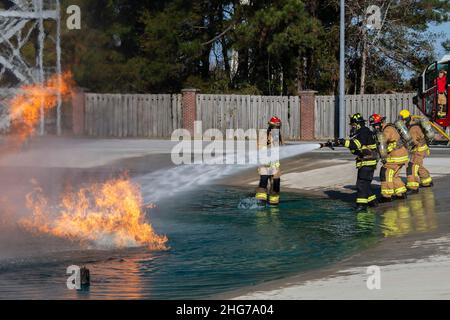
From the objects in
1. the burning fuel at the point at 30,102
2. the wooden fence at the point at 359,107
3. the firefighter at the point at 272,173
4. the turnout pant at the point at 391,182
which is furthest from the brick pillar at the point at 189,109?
the turnout pant at the point at 391,182

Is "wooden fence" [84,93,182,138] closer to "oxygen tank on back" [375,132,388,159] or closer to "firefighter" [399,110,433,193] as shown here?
"firefighter" [399,110,433,193]

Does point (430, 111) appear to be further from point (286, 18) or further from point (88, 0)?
point (88, 0)

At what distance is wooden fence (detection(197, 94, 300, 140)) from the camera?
36.5 m

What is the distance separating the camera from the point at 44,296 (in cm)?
881

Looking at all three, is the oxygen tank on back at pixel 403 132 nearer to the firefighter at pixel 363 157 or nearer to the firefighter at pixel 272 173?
the firefighter at pixel 363 157

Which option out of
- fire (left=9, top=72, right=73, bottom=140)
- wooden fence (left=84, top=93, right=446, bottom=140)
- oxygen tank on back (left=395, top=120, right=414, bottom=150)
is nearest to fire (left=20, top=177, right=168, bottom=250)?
oxygen tank on back (left=395, top=120, right=414, bottom=150)

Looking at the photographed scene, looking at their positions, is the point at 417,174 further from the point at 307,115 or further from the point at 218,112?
the point at 218,112

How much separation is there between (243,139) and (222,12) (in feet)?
25.3

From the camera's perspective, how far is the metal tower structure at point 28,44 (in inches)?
1075

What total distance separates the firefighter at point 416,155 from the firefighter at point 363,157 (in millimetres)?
2035

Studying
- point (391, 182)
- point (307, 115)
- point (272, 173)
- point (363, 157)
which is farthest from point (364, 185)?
point (307, 115)

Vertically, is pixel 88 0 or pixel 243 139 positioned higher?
pixel 88 0

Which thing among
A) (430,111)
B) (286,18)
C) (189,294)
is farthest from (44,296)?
(286,18)

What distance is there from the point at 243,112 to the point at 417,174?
19150 mm
